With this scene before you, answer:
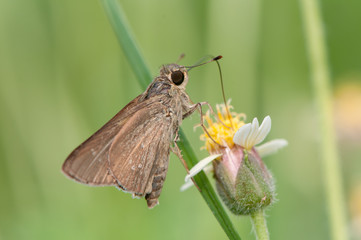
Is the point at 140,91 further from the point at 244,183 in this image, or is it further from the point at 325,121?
the point at 244,183

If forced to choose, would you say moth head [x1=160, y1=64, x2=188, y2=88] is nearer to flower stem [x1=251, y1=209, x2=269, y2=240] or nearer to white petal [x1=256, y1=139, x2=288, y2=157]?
white petal [x1=256, y1=139, x2=288, y2=157]

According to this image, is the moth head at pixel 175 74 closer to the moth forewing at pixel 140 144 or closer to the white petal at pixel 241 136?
the moth forewing at pixel 140 144

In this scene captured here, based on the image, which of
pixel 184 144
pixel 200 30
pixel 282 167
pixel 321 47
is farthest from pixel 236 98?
pixel 184 144

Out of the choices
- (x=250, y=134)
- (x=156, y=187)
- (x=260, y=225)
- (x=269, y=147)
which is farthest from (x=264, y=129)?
(x=156, y=187)

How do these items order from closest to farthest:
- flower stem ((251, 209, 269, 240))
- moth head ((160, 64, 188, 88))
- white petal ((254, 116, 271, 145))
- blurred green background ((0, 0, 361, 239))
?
flower stem ((251, 209, 269, 240))
white petal ((254, 116, 271, 145))
moth head ((160, 64, 188, 88))
blurred green background ((0, 0, 361, 239))

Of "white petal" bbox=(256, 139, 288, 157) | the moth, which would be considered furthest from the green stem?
the moth

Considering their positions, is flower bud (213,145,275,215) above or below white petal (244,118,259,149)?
below
